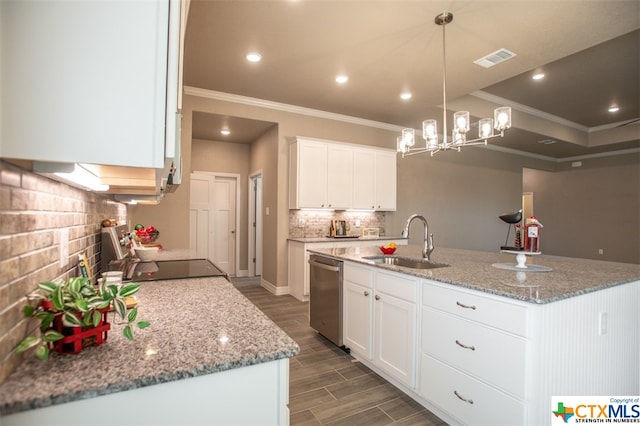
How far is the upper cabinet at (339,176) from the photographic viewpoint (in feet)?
16.4

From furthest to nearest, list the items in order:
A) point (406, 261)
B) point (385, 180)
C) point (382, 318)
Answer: point (385, 180)
point (406, 261)
point (382, 318)

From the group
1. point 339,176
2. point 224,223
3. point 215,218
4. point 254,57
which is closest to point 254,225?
point 224,223

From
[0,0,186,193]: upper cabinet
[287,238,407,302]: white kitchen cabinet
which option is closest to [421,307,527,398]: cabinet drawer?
[0,0,186,193]: upper cabinet

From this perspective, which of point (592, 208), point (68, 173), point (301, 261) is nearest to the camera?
point (68, 173)

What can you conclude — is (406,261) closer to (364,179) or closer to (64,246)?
(64,246)

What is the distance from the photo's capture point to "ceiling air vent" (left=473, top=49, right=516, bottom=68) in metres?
3.43

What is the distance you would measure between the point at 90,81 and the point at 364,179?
4.96 m

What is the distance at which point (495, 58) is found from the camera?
355 cm

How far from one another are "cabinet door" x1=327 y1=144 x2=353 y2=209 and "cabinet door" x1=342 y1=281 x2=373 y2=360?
8.33 feet

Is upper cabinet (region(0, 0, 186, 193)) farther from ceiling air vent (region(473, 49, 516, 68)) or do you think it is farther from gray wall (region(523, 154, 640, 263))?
gray wall (region(523, 154, 640, 263))

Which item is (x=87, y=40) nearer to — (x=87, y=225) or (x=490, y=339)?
(x=87, y=225)

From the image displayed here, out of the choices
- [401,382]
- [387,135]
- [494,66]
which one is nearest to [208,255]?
[387,135]

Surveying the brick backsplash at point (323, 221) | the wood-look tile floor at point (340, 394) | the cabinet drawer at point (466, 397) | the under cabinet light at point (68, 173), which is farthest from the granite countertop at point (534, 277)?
the brick backsplash at point (323, 221)

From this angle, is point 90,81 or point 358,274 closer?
point 90,81
